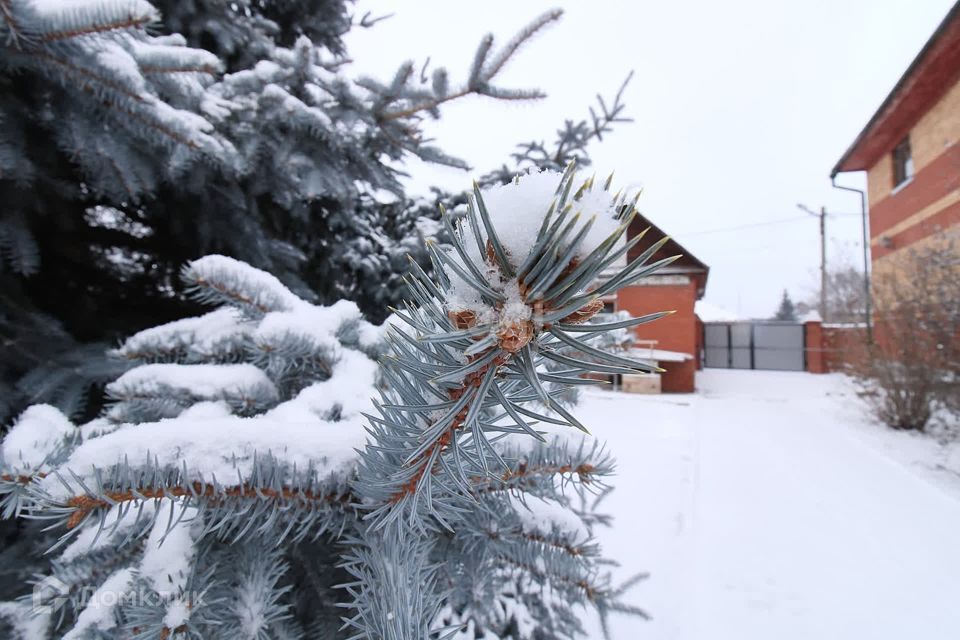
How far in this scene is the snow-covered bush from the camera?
1.04 ft

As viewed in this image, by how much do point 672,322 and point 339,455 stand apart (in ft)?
35.1

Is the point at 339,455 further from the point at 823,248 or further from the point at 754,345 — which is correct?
the point at 823,248

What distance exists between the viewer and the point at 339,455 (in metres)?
0.54

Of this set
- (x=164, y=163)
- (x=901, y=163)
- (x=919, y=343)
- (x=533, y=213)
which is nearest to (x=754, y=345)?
(x=901, y=163)

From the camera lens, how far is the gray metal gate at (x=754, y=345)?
1482 cm

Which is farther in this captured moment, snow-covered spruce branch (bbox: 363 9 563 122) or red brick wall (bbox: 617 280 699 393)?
red brick wall (bbox: 617 280 699 393)

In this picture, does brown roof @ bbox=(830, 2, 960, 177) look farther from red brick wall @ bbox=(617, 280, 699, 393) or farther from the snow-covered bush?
the snow-covered bush

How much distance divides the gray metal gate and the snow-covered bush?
17.5 m

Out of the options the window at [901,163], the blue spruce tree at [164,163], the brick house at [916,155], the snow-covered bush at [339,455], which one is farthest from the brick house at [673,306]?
the snow-covered bush at [339,455]

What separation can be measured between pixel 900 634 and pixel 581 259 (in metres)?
2.84

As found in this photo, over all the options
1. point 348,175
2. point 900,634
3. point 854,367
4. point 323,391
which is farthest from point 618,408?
point 323,391

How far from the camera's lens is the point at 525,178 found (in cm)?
36

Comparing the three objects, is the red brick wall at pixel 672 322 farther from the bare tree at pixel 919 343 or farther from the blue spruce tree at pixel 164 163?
the blue spruce tree at pixel 164 163

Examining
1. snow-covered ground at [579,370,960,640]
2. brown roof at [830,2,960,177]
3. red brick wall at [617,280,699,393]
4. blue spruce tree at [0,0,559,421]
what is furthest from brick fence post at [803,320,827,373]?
blue spruce tree at [0,0,559,421]
